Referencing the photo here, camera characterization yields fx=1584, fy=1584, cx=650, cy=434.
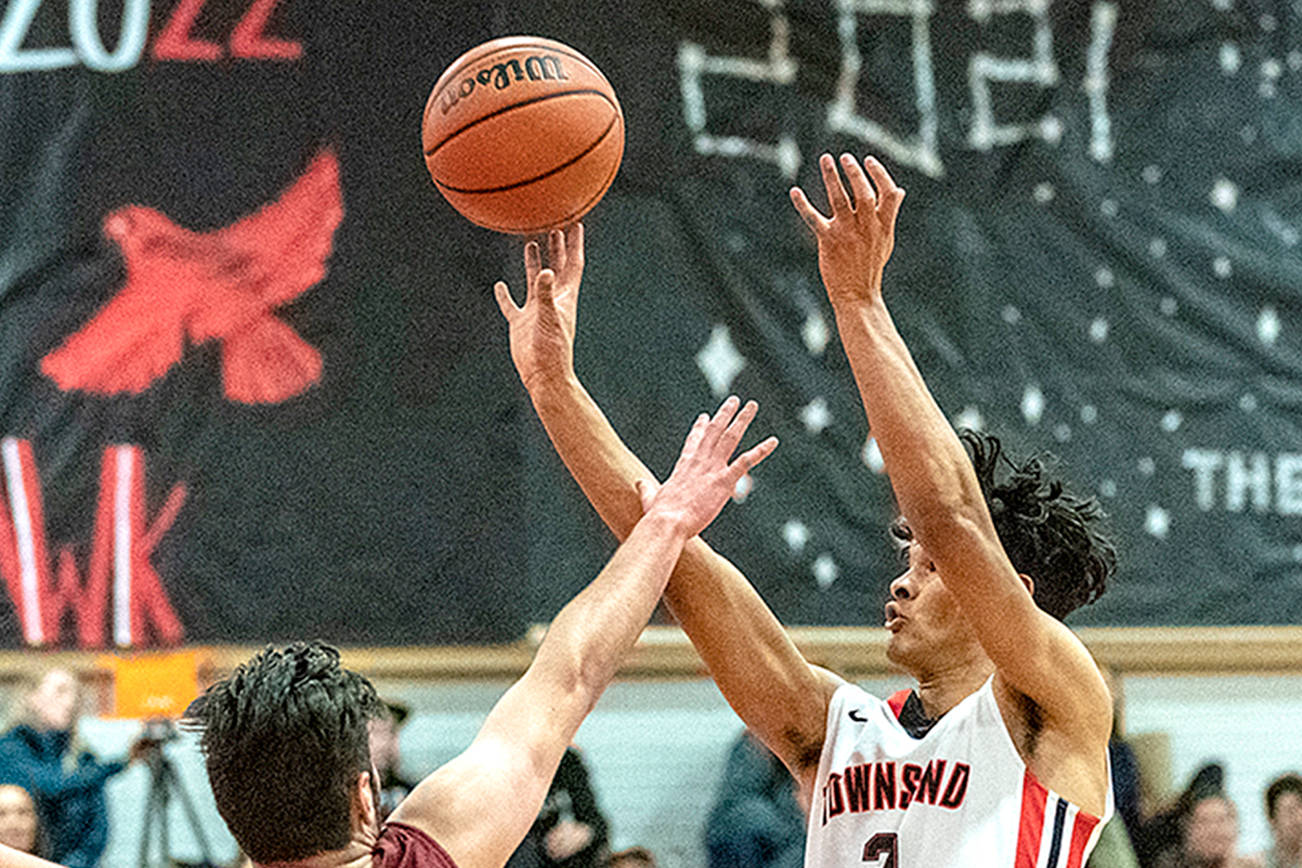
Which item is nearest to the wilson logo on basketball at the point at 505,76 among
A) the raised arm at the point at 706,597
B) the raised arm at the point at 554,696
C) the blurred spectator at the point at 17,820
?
the raised arm at the point at 706,597

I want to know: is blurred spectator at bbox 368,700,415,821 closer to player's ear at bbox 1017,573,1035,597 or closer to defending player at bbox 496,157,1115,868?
defending player at bbox 496,157,1115,868

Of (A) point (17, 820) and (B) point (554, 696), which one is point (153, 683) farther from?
(B) point (554, 696)

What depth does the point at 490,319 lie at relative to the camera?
7.33 m

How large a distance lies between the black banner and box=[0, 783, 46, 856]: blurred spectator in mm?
1506

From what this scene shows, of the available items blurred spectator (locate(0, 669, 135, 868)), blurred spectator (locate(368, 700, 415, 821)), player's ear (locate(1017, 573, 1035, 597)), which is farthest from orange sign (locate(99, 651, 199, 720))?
player's ear (locate(1017, 573, 1035, 597))

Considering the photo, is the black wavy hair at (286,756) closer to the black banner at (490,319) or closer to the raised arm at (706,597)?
the raised arm at (706,597)

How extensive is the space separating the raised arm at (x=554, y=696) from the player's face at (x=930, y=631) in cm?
50

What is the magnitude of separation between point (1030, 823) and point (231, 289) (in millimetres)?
5402

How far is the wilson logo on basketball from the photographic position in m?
3.73

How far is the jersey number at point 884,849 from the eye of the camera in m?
2.90

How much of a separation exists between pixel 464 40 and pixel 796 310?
2043 mm

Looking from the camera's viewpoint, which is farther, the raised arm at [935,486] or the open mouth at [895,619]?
the open mouth at [895,619]

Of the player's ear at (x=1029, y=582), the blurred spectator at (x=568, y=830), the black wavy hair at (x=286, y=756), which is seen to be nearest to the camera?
the black wavy hair at (x=286, y=756)

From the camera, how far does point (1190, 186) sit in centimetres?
847
